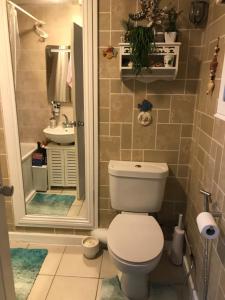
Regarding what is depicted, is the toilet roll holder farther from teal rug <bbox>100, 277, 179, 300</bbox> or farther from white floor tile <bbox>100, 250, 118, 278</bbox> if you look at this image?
white floor tile <bbox>100, 250, 118, 278</bbox>

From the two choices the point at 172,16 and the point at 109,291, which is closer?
the point at 172,16

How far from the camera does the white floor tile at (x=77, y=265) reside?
1.86m

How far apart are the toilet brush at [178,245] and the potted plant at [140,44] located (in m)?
1.20

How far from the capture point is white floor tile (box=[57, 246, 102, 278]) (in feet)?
6.10

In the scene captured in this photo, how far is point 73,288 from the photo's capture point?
173 cm

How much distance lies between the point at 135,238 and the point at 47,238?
3.37 ft

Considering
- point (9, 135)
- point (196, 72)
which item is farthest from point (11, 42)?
point (196, 72)

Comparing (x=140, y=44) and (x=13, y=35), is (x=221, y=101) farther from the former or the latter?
(x=13, y=35)

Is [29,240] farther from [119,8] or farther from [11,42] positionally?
[119,8]

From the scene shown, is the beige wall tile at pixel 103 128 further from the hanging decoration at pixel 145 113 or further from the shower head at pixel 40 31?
the shower head at pixel 40 31

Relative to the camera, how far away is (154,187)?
178 cm

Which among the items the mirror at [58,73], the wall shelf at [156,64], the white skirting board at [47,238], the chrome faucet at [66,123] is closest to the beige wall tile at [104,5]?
the wall shelf at [156,64]

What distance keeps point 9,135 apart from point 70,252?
44.9 inches

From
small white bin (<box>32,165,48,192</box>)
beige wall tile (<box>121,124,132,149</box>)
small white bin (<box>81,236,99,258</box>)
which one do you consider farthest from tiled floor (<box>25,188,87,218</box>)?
beige wall tile (<box>121,124,132,149</box>)
